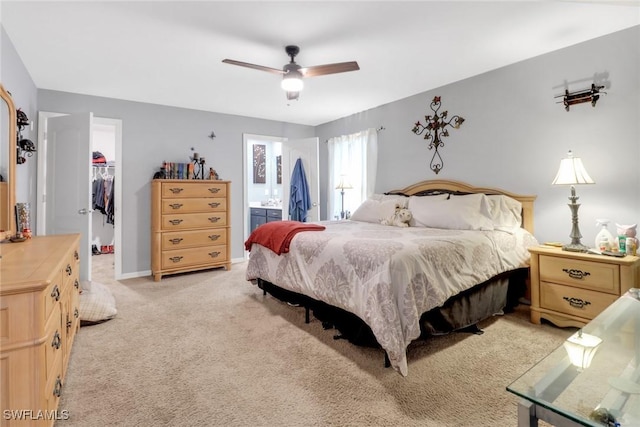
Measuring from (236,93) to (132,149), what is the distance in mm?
1633

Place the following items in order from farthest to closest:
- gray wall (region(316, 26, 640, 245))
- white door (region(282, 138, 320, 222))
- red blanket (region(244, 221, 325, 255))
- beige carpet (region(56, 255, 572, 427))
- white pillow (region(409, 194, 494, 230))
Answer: white door (region(282, 138, 320, 222)) < white pillow (region(409, 194, 494, 230)) < red blanket (region(244, 221, 325, 255)) < gray wall (region(316, 26, 640, 245)) < beige carpet (region(56, 255, 572, 427))

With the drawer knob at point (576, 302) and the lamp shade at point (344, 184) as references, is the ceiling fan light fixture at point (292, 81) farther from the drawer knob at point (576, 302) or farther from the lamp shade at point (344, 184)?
the drawer knob at point (576, 302)

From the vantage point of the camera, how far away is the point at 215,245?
4.48 m

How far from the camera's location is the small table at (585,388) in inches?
37.5

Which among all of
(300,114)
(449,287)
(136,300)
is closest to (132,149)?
(136,300)

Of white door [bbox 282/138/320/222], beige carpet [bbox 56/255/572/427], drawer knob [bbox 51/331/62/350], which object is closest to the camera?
drawer knob [bbox 51/331/62/350]

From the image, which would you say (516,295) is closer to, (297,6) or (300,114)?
(297,6)

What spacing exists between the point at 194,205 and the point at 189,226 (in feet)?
0.96

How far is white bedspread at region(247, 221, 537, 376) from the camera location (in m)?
1.87

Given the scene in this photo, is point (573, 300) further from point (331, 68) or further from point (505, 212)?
point (331, 68)

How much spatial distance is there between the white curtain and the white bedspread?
2.05 m

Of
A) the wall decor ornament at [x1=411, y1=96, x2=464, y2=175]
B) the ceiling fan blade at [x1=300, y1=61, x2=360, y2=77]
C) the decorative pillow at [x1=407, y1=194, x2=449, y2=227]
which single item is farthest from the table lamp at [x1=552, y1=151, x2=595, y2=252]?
the ceiling fan blade at [x1=300, y1=61, x2=360, y2=77]

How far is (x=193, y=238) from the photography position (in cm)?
429
